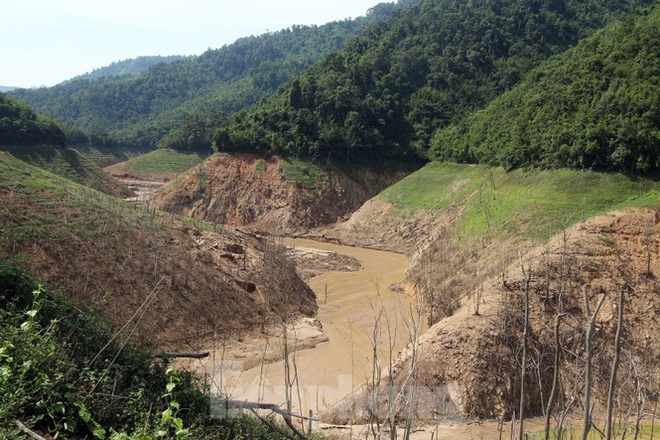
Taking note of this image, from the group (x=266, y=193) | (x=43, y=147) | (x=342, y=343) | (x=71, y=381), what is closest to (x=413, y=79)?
(x=266, y=193)

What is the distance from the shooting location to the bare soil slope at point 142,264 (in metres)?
19.0

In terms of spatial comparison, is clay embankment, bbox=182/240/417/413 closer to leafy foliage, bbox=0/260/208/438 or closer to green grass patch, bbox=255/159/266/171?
leafy foliage, bbox=0/260/208/438

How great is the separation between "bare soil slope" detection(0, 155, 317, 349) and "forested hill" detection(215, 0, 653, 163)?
31.5 m

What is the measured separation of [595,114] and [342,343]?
20.6 metres

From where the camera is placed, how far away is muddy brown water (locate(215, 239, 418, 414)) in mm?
17344

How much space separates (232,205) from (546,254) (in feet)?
126

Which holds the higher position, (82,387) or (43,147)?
(43,147)

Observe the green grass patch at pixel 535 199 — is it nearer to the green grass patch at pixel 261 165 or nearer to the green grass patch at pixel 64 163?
the green grass patch at pixel 261 165

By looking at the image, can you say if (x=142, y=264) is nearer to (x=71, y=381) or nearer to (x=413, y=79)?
(x=71, y=381)

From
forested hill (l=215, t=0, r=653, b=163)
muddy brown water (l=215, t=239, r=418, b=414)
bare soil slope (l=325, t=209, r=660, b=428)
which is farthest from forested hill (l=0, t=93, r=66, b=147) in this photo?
bare soil slope (l=325, t=209, r=660, b=428)

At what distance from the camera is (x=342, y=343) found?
22.1 m

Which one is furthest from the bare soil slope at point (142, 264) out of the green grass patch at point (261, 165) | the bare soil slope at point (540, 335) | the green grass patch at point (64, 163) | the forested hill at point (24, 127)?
the forested hill at point (24, 127)

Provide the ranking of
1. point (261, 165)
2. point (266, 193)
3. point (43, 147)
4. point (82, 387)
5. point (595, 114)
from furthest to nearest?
point (43, 147)
point (261, 165)
point (266, 193)
point (595, 114)
point (82, 387)

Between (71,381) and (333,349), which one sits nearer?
(71,381)
